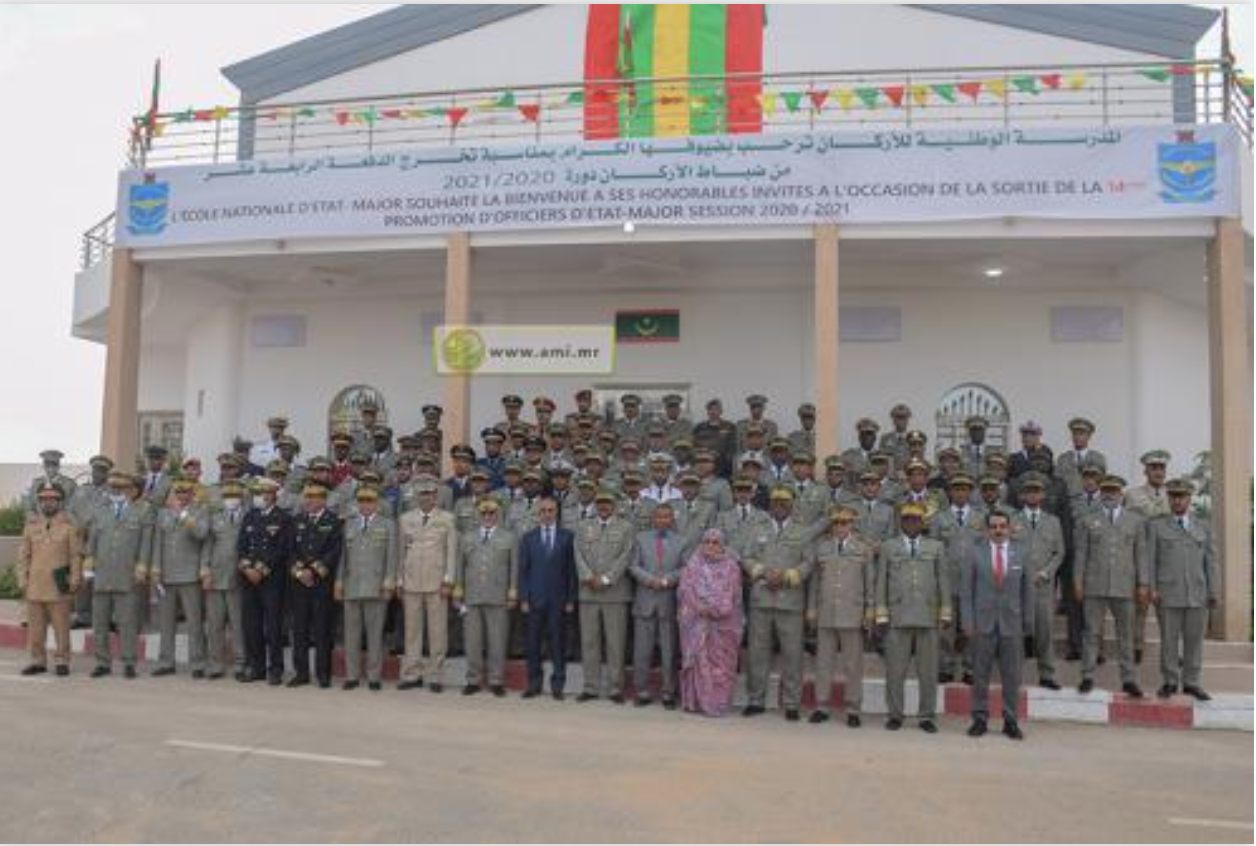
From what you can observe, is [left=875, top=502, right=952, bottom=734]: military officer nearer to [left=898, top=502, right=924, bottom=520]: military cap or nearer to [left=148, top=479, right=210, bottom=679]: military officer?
[left=898, top=502, right=924, bottom=520]: military cap

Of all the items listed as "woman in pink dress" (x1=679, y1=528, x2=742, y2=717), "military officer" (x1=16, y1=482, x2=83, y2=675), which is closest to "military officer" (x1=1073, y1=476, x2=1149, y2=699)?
"woman in pink dress" (x1=679, y1=528, x2=742, y2=717)

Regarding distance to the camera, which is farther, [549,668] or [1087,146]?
[1087,146]

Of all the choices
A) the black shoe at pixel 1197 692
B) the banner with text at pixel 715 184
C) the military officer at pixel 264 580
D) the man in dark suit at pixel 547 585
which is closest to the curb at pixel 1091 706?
the black shoe at pixel 1197 692

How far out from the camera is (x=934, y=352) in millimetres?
12680

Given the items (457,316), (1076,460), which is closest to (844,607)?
(1076,460)

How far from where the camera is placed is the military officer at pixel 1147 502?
802cm

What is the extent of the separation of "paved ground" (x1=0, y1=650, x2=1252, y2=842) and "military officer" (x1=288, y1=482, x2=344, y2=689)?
0.71 m

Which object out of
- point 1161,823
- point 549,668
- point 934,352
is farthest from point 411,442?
point 1161,823

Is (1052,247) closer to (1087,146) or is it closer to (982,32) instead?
(1087,146)

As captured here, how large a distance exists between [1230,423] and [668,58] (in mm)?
7753

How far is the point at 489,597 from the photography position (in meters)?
8.15

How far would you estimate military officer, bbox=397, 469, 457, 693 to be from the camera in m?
8.23

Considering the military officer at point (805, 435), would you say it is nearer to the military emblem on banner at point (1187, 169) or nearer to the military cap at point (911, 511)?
Result: the military cap at point (911, 511)

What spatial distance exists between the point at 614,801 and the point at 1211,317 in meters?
7.72
